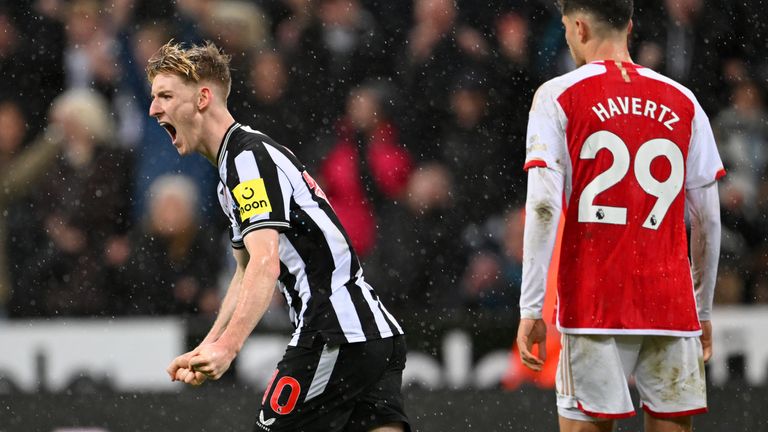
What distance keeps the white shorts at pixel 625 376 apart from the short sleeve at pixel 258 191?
98 centimetres

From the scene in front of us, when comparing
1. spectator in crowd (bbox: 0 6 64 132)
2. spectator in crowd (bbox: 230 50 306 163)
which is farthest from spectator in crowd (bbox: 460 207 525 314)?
spectator in crowd (bbox: 0 6 64 132)

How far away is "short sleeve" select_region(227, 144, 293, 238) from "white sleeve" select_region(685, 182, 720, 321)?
4.29ft

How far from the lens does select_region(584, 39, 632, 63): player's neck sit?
362cm

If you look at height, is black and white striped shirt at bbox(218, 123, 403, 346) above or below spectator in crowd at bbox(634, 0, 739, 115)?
below

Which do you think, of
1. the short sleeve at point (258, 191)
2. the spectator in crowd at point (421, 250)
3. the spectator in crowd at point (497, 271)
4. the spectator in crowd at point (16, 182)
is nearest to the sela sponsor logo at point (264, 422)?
the short sleeve at point (258, 191)

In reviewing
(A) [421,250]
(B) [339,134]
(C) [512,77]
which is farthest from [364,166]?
(C) [512,77]

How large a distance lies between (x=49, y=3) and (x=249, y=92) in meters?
1.56

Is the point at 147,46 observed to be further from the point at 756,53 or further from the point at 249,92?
the point at 756,53

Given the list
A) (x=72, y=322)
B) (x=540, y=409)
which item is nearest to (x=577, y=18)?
(x=540, y=409)

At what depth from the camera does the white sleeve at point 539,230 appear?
11.3 ft

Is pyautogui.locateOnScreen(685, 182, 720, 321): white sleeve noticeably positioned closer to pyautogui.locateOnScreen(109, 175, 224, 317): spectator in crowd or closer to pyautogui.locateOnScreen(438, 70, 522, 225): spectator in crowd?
pyautogui.locateOnScreen(438, 70, 522, 225): spectator in crowd

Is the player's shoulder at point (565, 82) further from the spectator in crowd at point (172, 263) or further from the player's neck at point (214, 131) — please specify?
the spectator in crowd at point (172, 263)

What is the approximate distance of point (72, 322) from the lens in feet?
20.9

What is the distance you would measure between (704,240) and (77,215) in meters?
4.48
